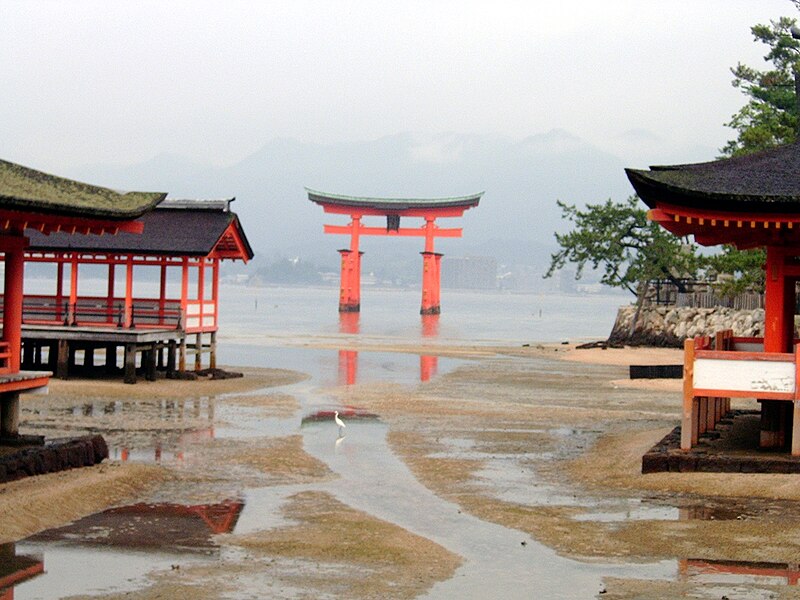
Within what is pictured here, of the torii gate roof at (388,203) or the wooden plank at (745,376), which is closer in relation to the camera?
the wooden plank at (745,376)

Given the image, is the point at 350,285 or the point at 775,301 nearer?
the point at 775,301

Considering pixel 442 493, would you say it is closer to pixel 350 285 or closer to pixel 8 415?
pixel 8 415

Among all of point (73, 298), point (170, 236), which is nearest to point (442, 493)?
point (170, 236)

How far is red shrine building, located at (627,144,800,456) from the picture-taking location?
16.3 m

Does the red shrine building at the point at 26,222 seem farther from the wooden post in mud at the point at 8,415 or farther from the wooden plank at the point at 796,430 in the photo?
the wooden plank at the point at 796,430

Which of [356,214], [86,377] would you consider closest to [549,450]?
[86,377]

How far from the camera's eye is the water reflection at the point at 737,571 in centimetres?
1114

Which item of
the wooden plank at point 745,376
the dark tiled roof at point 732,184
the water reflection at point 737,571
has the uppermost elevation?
the dark tiled roof at point 732,184

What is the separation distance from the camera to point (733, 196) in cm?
1631

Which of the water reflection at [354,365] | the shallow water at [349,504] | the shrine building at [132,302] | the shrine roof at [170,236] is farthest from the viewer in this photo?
the water reflection at [354,365]

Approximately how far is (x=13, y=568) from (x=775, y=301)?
36.3 ft

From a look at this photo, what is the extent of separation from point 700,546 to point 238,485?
6.33 m

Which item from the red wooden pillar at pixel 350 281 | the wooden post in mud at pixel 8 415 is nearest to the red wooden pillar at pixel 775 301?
the wooden post in mud at pixel 8 415

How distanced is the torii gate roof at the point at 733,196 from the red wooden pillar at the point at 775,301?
247 mm
